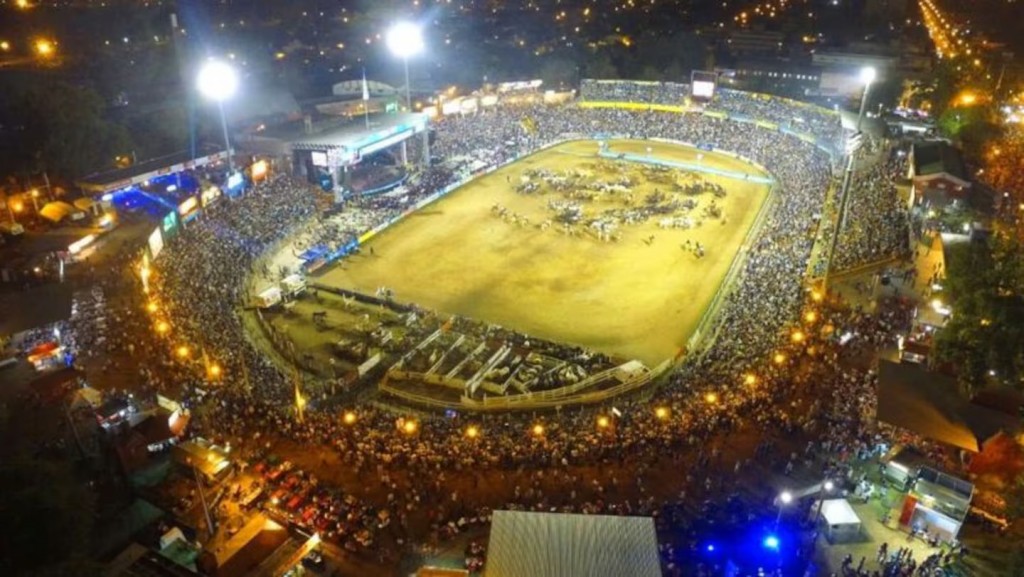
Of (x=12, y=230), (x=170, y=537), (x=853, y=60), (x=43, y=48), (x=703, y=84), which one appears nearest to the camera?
(x=170, y=537)

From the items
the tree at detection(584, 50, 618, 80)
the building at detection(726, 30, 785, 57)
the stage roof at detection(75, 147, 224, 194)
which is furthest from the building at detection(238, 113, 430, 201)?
the building at detection(726, 30, 785, 57)

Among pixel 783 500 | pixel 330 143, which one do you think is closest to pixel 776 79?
pixel 330 143

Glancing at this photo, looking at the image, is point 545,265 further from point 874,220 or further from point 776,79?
point 776,79

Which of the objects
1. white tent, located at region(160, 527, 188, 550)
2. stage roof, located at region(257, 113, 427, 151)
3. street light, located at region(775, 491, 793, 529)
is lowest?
street light, located at region(775, 491, 793, 529)

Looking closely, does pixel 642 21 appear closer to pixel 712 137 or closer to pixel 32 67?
pixel 712 137

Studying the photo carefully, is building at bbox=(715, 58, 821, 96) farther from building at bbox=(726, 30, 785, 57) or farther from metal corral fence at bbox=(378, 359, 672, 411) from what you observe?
metal corral fence at bbox=(378, 359, 672, 411)
